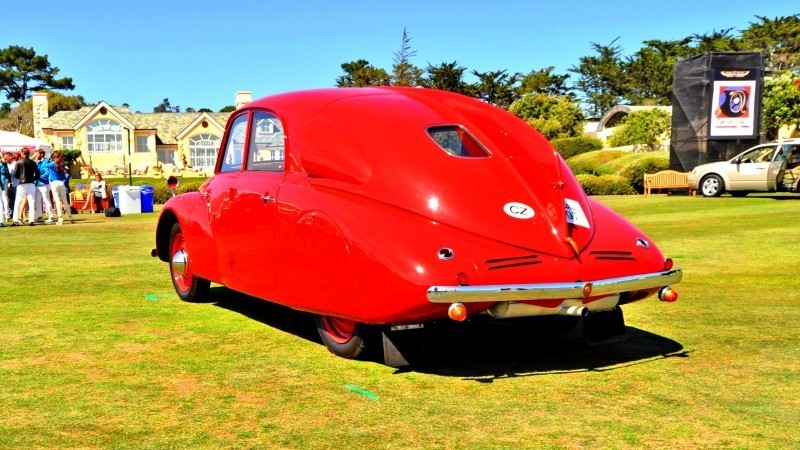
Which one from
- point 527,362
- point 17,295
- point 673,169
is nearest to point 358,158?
point 527,362

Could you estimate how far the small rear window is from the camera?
557cm

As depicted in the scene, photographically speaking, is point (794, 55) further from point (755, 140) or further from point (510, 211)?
point (510, 211)

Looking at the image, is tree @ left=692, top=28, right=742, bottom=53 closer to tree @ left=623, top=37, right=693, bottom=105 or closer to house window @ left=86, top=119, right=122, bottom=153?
tree @ left=623, top=37, right=693, bottom=105

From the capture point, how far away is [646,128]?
193 feet

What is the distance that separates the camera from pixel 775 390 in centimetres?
490

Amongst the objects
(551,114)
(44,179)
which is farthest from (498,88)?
(44,179)

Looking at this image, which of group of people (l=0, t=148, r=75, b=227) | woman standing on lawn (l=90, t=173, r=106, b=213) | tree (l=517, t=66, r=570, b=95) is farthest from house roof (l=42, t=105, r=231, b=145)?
group of people (l=0, t=148, r=75, b=227)

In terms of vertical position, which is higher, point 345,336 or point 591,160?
point 591,160

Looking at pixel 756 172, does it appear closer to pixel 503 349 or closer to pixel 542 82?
pixel 503 349

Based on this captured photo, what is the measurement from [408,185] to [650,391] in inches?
73.1

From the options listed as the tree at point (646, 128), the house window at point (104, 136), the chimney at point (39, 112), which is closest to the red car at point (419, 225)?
the tree at point (646, 128)

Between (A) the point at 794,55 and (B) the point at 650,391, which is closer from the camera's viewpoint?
(B) the point at 650,391

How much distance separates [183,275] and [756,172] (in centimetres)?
2168

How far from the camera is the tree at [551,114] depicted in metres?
61.9
